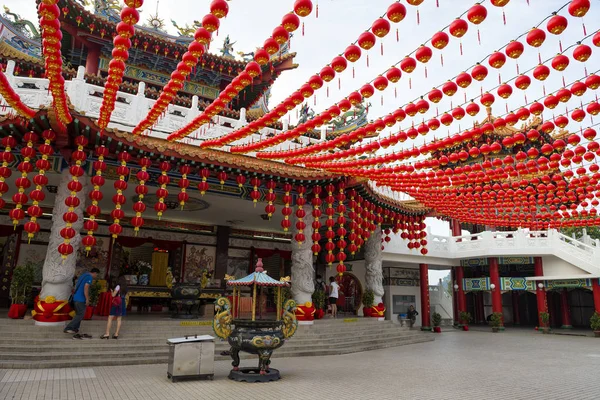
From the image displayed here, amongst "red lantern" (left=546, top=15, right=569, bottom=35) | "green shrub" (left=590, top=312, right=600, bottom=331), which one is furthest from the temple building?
"red lantern" (left=546, top=15, right=569, bottom=35)

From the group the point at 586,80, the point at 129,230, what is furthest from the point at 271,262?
the point at 586,80

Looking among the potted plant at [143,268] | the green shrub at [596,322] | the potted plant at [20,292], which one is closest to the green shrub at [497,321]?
the green shrub at [596,322]

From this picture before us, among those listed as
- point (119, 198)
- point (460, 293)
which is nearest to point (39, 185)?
point (119, 198)

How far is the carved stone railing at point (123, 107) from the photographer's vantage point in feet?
28.9

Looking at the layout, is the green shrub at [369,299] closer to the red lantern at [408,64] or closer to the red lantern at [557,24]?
the red lantern at [408,64]

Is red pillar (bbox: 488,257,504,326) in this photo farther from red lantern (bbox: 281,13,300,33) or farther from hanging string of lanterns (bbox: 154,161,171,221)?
red lantern (bbox: 281,13,300,33)

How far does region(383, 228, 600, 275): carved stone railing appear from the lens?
1712 cm

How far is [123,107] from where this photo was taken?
965 centimetres

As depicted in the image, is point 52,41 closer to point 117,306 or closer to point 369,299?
point 117,306

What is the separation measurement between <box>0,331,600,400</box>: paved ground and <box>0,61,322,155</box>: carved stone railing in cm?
500

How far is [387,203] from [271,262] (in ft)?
20.1

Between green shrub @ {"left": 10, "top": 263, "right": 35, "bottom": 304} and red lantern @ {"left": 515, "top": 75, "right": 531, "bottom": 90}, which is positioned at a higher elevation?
red lantern @ {"left": 515, "top": 75, "right": 531, "bottom": 90}

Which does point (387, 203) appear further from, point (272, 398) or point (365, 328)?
point (272, 398)

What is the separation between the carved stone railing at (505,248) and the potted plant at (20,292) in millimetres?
12824
